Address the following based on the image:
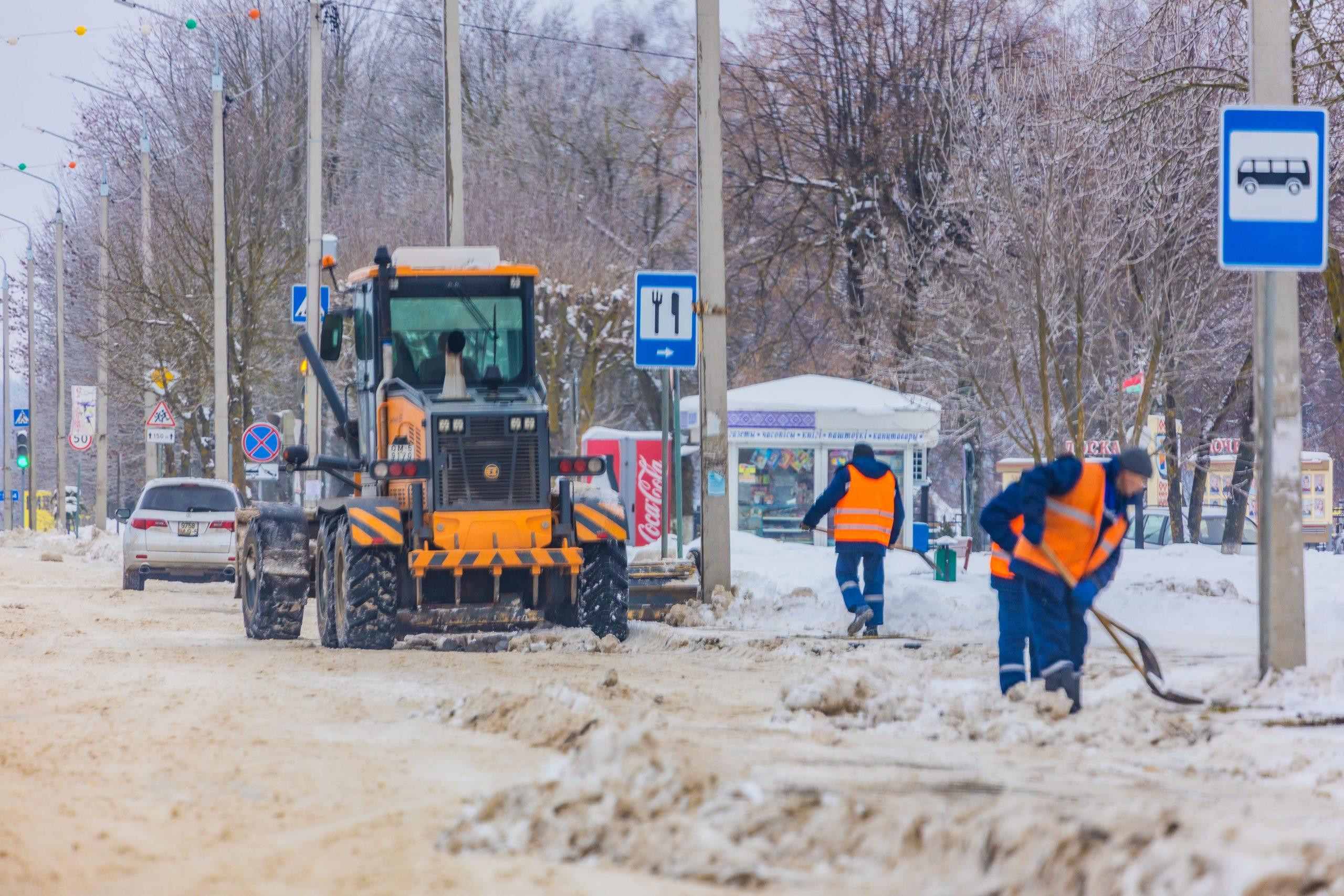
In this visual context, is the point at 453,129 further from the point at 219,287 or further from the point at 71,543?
the point at 71,543

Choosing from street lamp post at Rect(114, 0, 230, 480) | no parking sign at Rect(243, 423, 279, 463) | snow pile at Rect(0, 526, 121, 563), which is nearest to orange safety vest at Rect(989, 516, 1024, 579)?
no parking sign at Rect(243, 423, 279, 463)

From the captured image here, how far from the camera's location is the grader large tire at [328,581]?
1330cm

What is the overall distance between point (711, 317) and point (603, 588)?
13.2ft

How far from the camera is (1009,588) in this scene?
382 inches

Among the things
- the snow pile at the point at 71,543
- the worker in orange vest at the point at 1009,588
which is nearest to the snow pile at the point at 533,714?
the worker in orange vest at the point at 1009,588

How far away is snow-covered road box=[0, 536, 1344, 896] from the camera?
199 inches

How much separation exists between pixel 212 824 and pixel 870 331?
1105 inches

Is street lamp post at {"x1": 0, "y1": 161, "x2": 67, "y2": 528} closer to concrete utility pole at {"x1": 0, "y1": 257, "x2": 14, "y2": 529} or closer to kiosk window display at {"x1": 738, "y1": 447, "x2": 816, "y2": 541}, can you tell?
concrete utility pole at {"x1": 0, "y1": 257, "x2": 14, "y2": 529}

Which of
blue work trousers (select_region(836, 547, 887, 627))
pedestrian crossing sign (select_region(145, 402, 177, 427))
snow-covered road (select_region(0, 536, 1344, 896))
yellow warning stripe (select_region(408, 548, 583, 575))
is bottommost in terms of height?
snow-covered road (select_region(0, 536, 1344, 896))

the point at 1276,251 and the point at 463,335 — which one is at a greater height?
the point at 1276,251

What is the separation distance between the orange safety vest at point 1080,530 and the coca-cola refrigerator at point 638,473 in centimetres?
1594

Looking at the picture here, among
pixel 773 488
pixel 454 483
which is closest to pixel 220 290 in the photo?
pixel 773 488

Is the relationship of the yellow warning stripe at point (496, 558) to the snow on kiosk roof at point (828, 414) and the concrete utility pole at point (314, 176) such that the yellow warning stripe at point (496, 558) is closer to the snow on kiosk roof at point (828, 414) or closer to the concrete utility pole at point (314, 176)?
the concrete utility pole at point (314, 176)

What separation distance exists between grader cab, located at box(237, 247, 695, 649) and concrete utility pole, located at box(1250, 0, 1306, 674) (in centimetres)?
537
